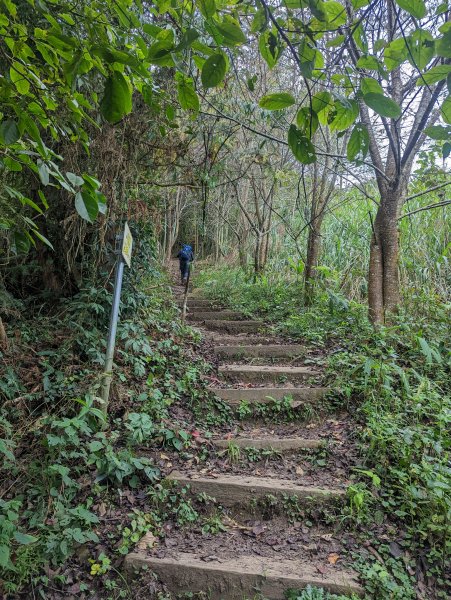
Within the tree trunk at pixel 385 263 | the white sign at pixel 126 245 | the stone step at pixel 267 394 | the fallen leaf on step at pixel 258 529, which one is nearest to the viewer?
the fallen leaf on step at pixel 258 529

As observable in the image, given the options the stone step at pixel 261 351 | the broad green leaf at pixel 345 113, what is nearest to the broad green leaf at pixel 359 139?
the broad green leaf at pixel 345 113

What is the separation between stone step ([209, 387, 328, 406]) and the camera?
3.45 metres

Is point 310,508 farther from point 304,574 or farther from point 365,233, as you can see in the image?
point 365,233

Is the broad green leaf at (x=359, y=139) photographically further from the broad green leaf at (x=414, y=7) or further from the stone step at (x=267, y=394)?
the stone step at (x=267, y=394)

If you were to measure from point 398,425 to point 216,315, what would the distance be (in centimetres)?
357

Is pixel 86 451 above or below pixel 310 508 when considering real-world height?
above

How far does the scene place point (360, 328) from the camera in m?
4.19

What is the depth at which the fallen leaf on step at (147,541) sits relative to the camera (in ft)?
7.36

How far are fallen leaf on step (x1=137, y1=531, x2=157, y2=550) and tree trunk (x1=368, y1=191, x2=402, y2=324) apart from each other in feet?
9.66

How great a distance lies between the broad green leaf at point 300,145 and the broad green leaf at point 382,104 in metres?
0.18

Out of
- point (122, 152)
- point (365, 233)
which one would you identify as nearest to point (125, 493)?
point (122, 152)

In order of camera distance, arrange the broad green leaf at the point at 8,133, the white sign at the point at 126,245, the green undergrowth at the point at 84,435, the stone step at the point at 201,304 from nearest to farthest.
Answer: the broad green leaf at the point at 8,133, the green undergrowth at the point at 84,435, the white sign at the point at 126,245, the stone step at the point at 201,304

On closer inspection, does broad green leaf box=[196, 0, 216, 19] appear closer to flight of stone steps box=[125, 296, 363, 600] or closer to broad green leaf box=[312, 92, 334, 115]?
broad green leaf box=[312, 92, 334, 115]

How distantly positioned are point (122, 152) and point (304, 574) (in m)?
3.85
